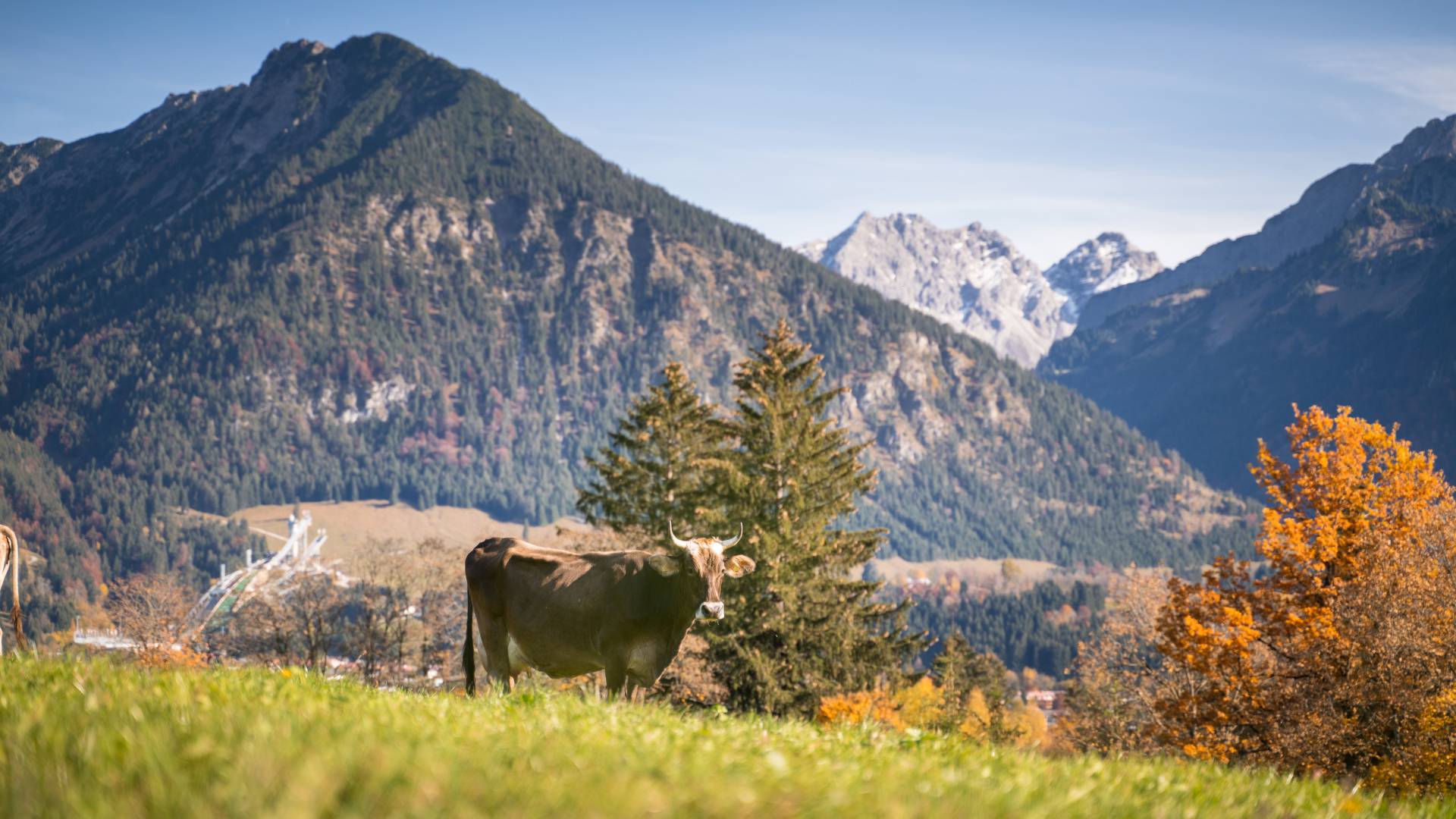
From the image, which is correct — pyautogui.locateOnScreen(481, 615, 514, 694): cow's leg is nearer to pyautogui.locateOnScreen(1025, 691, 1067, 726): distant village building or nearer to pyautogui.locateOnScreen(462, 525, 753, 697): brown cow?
pyautogui.locateOnScreen(462, 525, 753, 697): brown cow

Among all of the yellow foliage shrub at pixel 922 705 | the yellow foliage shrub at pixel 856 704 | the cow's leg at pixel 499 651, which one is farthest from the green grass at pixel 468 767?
the yellow foliage shrub at pixel 856 704

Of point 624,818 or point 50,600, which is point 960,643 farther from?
point 50,600

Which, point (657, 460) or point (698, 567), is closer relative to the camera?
point (698, 567)

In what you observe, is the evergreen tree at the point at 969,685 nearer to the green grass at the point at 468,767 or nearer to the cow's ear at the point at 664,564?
the cow's ear at the point at 664,564

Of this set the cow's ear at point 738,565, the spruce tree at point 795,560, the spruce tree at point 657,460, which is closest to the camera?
the cow's ear at point 738,565

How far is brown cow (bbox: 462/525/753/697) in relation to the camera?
514 inches

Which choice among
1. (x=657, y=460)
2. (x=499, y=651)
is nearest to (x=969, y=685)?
(x=657, y=460)

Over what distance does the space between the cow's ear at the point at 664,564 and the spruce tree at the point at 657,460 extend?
2578cm

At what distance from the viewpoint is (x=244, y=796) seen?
387cm

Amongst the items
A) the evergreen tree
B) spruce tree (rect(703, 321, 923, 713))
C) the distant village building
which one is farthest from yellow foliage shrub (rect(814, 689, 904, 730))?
the distant village building

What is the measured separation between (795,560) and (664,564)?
20.3m

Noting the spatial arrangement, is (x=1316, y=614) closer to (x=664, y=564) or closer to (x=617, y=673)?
(x=664, y=564)

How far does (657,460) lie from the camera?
44219mm

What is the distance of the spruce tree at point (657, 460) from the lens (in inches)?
1602
